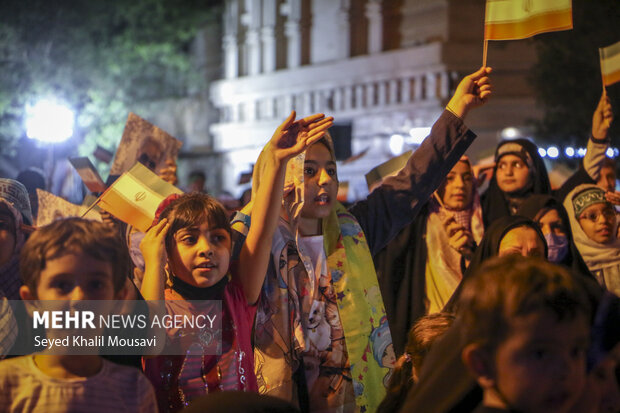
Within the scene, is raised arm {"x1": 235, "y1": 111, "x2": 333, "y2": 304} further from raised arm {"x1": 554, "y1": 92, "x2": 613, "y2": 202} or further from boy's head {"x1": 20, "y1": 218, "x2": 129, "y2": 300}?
raised arm {"x1": 554, "y1": 92, "x2": 613, "y2": 202}

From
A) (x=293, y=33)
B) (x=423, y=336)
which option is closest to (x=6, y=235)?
(x=423, y=336)

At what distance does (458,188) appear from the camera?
573cm

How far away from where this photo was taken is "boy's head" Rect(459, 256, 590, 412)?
6.45ft

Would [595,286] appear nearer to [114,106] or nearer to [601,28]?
[601,28]

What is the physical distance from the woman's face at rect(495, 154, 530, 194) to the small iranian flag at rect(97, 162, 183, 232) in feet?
9.42

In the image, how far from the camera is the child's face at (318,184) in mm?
3846

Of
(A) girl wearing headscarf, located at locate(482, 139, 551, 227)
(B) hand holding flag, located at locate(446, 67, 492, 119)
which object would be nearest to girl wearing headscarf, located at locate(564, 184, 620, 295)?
(A) girl wearing headscarf, located at locate(482, 139, 551, 227)

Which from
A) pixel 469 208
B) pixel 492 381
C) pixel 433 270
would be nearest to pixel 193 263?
pixel 492 381

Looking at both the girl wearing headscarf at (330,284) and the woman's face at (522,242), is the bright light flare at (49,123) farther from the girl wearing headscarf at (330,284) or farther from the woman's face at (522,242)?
the woman's face at (522,242)

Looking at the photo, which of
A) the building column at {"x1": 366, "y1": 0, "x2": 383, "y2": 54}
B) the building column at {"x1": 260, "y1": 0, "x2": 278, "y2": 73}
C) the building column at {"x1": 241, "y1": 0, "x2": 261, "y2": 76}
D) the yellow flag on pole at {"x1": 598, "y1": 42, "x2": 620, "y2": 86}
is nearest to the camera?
the yellow flag on pole at {"x1": 598, "y1": 42, "x2": 620, "y2": 86}

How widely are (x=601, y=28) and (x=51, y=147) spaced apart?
753 cm

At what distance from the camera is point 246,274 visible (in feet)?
11.2

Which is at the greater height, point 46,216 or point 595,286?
point 46,216

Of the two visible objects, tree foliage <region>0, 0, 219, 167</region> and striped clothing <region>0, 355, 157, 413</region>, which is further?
tree foliage <region>0, 0, 219, 167</region>
